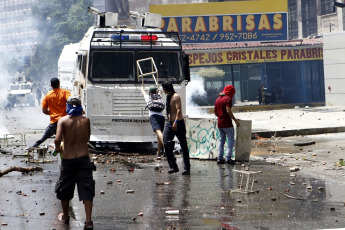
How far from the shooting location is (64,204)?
24.9 feet

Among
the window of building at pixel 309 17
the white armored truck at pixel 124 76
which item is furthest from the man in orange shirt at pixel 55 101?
the window of building at pixel 309 17

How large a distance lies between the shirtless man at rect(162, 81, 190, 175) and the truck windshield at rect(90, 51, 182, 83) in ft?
11.6

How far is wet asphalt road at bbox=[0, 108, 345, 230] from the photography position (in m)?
7.39

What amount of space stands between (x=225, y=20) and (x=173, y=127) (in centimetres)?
2540

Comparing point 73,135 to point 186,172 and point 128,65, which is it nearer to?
point 186,172

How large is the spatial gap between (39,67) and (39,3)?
26.5 ft

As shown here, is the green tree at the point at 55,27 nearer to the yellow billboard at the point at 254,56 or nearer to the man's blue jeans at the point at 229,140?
the yellow billboard at the point at 254,56

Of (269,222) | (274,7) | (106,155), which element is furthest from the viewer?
(274,7)

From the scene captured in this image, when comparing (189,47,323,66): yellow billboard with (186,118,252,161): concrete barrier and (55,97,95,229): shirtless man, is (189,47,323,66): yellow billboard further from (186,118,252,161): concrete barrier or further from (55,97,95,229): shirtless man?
(55,97,95,229): shirtless man

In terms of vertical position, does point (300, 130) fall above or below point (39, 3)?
below

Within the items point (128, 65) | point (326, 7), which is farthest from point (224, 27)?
point (128, 65)

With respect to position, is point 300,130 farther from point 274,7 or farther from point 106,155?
point 274,7

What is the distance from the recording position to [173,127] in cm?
1146

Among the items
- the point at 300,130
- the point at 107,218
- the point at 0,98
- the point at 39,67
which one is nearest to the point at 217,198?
the point at 107,218
